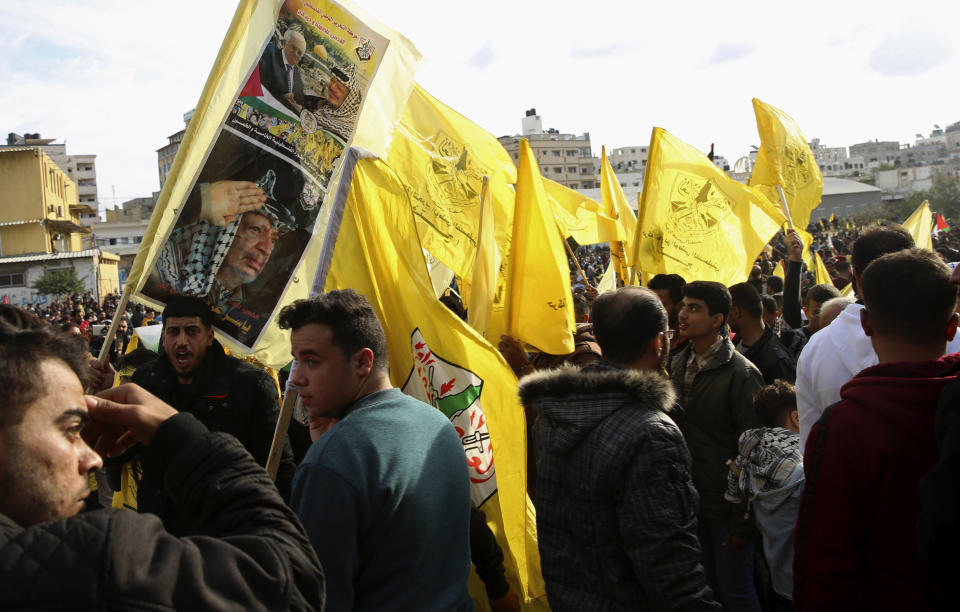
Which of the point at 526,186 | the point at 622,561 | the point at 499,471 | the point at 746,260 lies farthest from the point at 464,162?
the point at 622,561

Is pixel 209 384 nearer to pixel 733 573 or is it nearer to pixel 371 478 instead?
pixel 371 478

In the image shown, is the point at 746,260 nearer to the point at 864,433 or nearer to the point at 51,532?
the point at 864,433

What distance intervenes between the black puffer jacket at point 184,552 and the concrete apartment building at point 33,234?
189 feet

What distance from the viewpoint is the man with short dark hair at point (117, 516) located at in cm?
120

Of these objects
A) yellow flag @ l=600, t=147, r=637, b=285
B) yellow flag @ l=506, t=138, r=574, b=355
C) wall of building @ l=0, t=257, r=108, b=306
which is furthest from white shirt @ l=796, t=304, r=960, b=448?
wall of building @ l=0, t=257, r=108, b=306

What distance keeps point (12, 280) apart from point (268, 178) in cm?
6054

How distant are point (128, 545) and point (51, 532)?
0.12 m

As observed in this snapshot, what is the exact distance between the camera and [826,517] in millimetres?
2209

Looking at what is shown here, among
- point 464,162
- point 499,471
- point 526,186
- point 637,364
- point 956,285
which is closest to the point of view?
point 956,285

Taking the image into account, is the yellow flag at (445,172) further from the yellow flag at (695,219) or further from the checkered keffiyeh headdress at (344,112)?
the checkered keffiyeh headdress at (344,112)

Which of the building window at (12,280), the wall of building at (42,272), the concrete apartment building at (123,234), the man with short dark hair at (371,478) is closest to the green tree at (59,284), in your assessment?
the wall of building at (42,272)

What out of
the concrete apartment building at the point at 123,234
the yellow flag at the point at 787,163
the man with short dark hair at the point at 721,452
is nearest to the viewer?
the man with short dark hair at the point at 721,452

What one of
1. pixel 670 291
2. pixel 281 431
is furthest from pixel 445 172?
pixel 281 431

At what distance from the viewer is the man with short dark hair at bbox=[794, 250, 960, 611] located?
2117 millimetres
